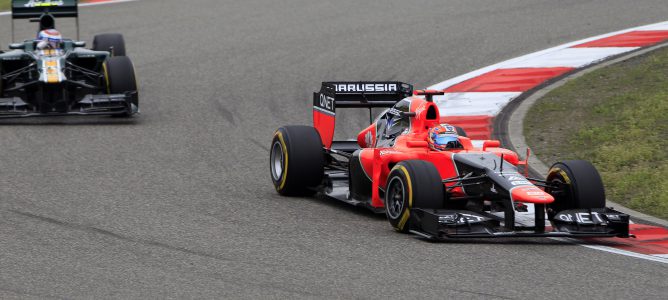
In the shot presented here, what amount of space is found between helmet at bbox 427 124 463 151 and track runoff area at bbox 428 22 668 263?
3891 mm

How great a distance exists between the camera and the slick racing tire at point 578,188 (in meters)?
10.0

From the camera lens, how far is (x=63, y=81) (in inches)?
643

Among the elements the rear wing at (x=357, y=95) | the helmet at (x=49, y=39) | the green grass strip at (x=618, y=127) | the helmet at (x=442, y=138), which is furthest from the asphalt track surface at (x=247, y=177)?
the green grass strip at (x=618, y=127)

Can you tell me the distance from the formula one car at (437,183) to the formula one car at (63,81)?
4.97m

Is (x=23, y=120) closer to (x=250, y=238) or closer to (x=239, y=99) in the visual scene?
(x=239, y=99)

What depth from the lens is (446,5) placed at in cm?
2505

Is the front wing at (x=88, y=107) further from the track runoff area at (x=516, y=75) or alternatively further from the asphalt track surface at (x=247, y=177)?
the track runoff area at (x=516, y=75)

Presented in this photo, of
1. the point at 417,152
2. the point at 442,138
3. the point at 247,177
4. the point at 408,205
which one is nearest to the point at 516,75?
Answer: the point at 247,177

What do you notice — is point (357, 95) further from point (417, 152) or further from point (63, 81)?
point (63, 81)

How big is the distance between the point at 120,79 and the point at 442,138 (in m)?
7.26

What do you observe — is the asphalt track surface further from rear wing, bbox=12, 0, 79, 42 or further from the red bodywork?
rear wing, bbox=12, 0, 79, 42

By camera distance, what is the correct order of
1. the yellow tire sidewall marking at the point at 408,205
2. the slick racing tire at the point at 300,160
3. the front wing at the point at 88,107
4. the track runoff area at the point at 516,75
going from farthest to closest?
the front wing at the point at 88,107, the track runoff area at the point at 516,75, the slick racing tire at the point at 300,160, the yellow tire sidewall marking at the point at 408,205

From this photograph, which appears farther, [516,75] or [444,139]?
[516,75]

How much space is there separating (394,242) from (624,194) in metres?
3.21
